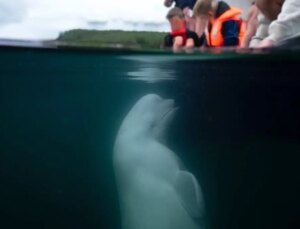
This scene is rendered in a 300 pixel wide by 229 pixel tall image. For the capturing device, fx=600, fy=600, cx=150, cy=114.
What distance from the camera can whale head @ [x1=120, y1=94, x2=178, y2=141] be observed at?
1.71m

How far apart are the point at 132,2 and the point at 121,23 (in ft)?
0.32

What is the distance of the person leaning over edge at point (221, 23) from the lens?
7.41 feet

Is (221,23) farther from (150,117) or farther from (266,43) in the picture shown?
(150,117)

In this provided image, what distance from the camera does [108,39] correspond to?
168 cm

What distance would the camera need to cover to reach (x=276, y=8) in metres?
2.19

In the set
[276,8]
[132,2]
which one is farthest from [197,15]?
[132,2]

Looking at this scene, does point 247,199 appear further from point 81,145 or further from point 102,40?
point 102,40

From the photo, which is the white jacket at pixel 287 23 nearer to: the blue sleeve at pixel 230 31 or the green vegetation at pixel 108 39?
the blue sleeve at pixel 230 31

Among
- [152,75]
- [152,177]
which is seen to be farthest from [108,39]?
[152,177]

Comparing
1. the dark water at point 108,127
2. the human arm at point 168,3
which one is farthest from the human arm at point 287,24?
the human arm at point 168,3

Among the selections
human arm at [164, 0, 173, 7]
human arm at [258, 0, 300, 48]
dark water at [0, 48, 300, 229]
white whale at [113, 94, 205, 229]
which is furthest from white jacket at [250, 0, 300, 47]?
white whale at [113, 94, 205, 229]

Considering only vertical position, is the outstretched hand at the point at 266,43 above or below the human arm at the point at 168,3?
below

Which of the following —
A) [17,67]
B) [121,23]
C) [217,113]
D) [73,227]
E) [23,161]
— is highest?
[121,23]

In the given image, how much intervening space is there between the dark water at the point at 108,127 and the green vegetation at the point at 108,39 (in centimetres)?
4
